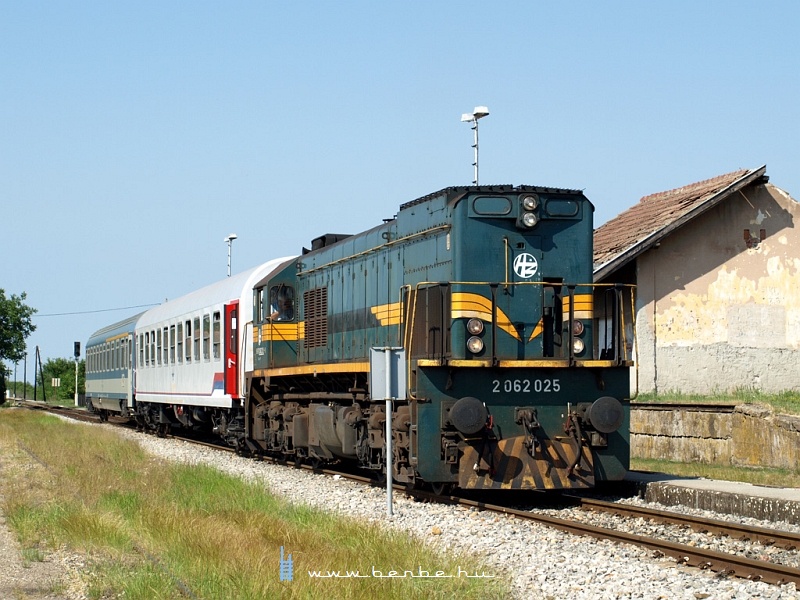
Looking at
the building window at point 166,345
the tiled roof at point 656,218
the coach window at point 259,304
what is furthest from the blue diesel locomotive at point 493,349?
the building window at point 166,345

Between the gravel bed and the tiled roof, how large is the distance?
994cm

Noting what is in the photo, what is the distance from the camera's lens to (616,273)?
23.5 metres

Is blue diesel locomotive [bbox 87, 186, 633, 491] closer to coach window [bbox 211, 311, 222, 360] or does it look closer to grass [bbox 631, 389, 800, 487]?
grass [bbox 631, 389, 800, 487]

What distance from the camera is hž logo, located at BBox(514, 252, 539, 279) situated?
12.5 metres

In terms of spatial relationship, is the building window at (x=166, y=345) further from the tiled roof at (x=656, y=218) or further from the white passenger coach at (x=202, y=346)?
the tiled roof at (x=656, y=218)

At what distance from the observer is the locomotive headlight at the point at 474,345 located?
12156 millimetres

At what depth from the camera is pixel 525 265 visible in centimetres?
1257

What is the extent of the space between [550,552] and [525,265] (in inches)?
170

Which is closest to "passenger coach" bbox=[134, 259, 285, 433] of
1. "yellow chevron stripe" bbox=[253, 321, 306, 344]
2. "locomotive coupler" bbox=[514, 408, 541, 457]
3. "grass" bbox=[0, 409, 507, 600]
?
"yellow chevron stripe" bbox=[253, 321, 306, 344]

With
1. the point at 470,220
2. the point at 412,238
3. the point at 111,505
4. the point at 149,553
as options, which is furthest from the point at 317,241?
the point at 149,553

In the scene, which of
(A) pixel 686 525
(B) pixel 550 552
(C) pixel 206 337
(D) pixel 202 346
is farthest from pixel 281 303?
(B) pixel 550 552

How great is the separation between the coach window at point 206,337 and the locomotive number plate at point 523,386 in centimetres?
1130

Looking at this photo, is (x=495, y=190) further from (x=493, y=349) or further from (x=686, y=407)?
(x=686, y=407)

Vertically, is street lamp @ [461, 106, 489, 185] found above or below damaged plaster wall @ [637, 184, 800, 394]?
above
